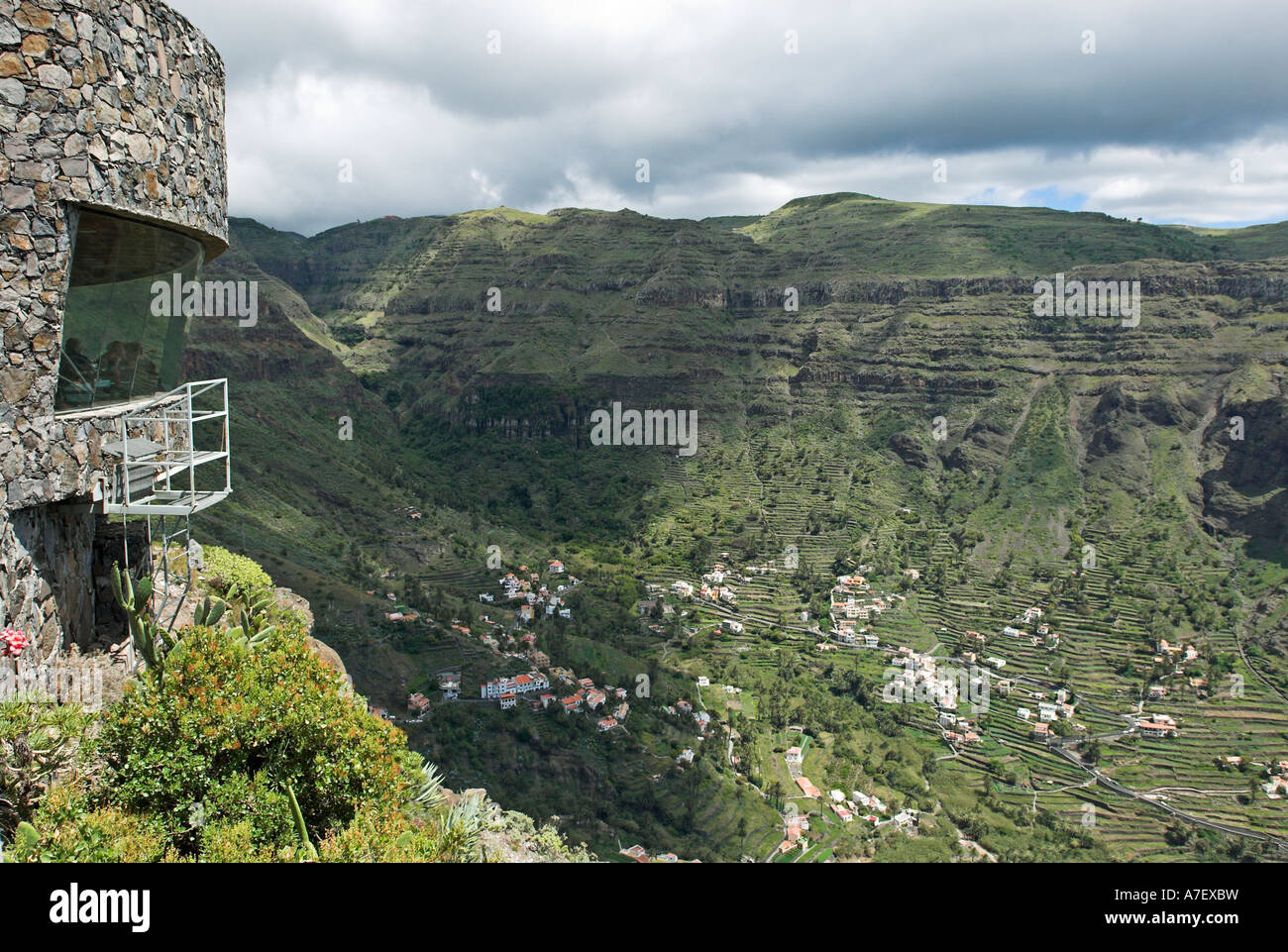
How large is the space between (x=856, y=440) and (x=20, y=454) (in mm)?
90694

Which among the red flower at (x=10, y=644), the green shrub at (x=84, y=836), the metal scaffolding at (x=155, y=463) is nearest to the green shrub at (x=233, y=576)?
the metal scaffolding at (x=155, y=463)

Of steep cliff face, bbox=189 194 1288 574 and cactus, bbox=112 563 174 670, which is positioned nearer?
cactus, bbox=112 563 174 670

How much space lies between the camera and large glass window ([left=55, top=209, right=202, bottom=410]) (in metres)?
8.23

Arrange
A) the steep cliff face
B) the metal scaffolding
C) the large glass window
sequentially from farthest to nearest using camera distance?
the steep cliff face
the metal scaffolding
the large glass window

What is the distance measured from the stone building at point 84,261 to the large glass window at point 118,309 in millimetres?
21

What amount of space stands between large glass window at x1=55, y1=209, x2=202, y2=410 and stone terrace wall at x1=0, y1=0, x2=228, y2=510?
0.38 metres

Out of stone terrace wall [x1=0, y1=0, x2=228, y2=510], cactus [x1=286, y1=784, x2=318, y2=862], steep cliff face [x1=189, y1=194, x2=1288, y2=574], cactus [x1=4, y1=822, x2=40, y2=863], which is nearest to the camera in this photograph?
cactus [x1=4, y1=822, x2=40, y2=863]

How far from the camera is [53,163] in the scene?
741 centimetres

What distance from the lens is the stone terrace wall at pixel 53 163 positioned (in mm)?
7242

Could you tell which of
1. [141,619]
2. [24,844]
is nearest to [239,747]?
[24,844]

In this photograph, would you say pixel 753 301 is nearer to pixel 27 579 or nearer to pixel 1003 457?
pixel 1003 457

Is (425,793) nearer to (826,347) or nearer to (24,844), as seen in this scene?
(24,844)

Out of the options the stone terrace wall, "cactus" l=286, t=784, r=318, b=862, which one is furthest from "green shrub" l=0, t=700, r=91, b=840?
the stone terrace wall

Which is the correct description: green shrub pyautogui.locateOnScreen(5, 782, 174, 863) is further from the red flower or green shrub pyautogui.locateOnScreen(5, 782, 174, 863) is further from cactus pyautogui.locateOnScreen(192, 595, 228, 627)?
cactus pyautogui.locateOnScreen(192, 595, 228, 627)
